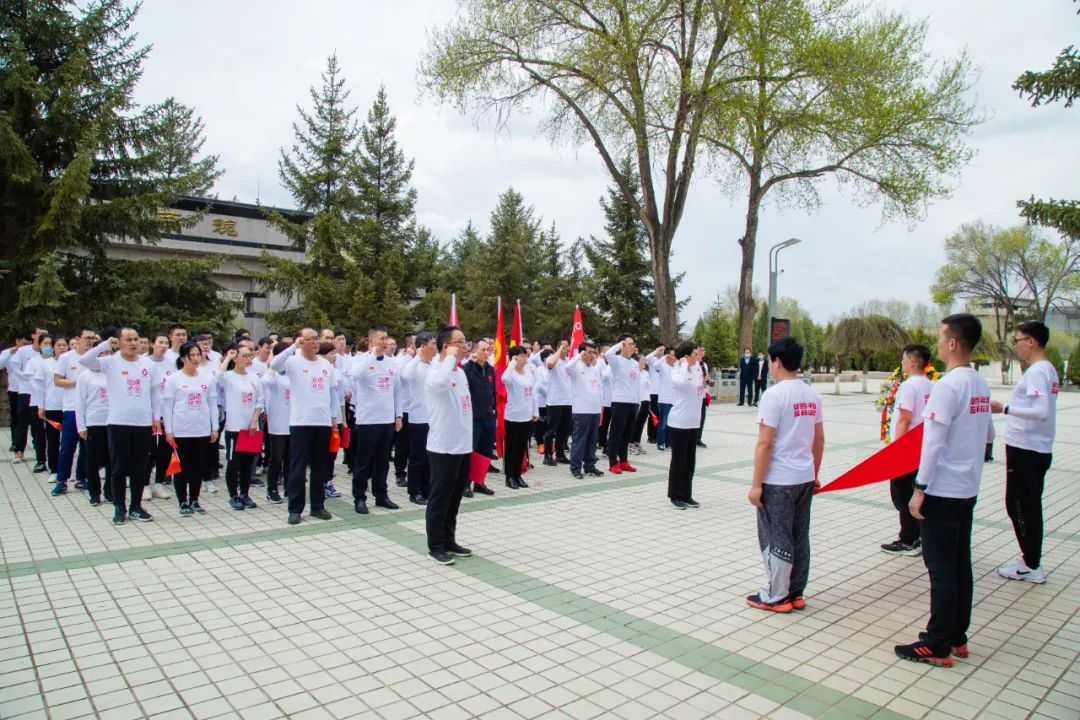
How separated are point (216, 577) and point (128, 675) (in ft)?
5.53

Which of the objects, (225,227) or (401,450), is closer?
(401,450)

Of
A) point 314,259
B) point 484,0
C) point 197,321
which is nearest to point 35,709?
point 197,321

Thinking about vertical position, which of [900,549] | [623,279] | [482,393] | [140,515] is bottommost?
[900,549]

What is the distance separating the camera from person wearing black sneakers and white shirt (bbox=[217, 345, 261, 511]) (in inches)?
320

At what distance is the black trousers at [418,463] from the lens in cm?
846

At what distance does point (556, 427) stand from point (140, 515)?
622 centimetres

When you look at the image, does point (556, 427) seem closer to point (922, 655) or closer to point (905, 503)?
point (905, 503)

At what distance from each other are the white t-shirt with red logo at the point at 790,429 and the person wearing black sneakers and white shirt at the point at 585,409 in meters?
5.67

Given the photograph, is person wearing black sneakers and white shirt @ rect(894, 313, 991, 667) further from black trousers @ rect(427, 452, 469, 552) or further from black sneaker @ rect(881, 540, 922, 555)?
black trousers @ rect(427, 452, 469, 552)

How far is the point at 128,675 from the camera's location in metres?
3.91

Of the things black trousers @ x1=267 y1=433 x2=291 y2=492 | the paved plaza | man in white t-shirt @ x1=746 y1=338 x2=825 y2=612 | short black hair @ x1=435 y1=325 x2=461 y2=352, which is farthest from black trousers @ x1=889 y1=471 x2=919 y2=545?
black trousers @ x1=267 y1=433 x2=291 y2=492

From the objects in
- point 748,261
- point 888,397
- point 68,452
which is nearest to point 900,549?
point 888,397

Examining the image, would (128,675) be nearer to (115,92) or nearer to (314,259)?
(115,92)

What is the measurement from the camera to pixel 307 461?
24.5 ft
